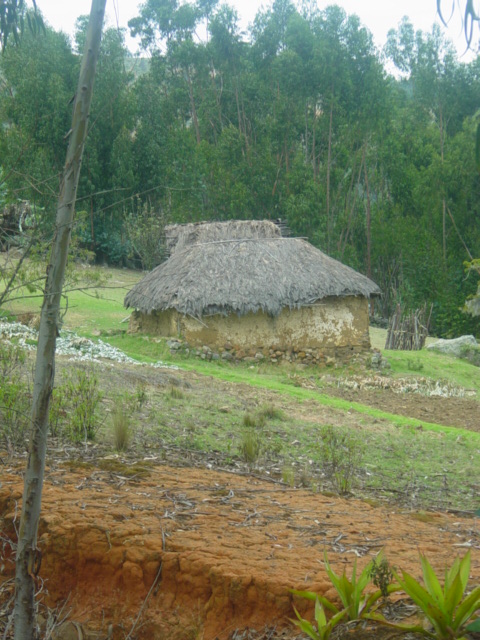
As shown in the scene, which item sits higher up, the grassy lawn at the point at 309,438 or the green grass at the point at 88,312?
the green grass at the point at 88,312

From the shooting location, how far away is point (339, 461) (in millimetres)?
6715

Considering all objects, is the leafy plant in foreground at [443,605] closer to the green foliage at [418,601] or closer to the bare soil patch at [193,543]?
the green foliage at [418,601]

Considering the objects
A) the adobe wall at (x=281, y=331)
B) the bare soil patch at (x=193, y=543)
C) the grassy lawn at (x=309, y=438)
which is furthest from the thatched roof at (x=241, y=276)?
the bare soil patch at (x=193, y=543)

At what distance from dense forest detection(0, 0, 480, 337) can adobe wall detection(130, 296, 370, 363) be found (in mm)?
9892

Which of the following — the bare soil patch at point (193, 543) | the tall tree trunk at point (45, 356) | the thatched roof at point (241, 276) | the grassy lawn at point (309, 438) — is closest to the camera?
the tall tree trunk at point (45, 356)

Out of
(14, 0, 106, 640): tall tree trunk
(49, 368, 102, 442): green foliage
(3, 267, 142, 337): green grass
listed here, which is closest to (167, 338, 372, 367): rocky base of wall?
(3, 267, 142, 337): green grass

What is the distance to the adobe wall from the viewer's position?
680 inches

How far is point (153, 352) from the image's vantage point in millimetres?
16906

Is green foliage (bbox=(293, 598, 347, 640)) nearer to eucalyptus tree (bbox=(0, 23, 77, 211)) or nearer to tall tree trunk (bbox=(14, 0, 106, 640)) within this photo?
tall tree trunk (bbox=(14, 0, 106, 640))

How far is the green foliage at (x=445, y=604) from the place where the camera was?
8.68ft

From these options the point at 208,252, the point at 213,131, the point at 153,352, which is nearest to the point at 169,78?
the point at 213,131

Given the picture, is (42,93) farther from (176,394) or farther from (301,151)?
(176,394)

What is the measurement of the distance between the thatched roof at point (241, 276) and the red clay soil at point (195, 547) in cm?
1156

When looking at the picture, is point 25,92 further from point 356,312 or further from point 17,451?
point 17,451
